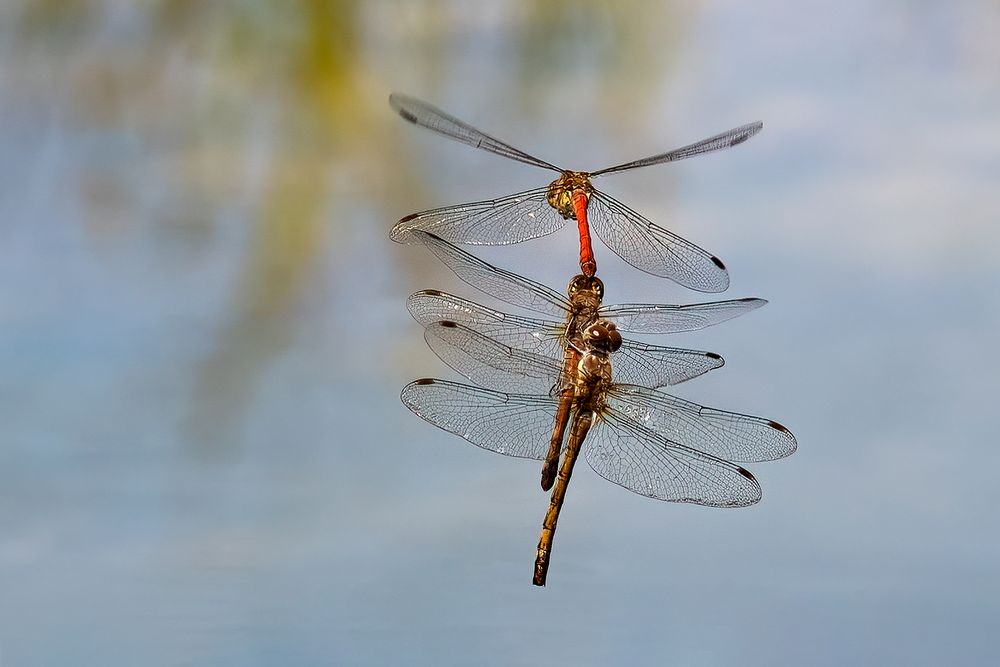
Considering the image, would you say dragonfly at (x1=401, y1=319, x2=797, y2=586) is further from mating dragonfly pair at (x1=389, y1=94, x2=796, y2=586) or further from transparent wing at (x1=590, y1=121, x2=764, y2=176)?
transparent wing at (x1=590, y1=121, x2=764, y2=176)

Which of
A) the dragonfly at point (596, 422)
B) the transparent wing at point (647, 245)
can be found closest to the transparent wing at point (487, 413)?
the dragonfly at point (596, 422)

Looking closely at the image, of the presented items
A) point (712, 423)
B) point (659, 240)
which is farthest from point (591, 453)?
point (659, 240)

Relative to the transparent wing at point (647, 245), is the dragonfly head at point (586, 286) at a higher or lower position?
lower

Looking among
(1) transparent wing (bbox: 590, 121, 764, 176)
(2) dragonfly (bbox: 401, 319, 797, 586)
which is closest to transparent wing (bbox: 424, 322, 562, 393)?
(2) dragonfly (bbox: 401, 319, 797, 586)

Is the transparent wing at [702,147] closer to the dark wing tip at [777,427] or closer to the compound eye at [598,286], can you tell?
the compound eye at [598,286]

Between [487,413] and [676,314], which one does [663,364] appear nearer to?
[676,314]

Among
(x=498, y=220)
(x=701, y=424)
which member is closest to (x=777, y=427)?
(x=701, y=424)
